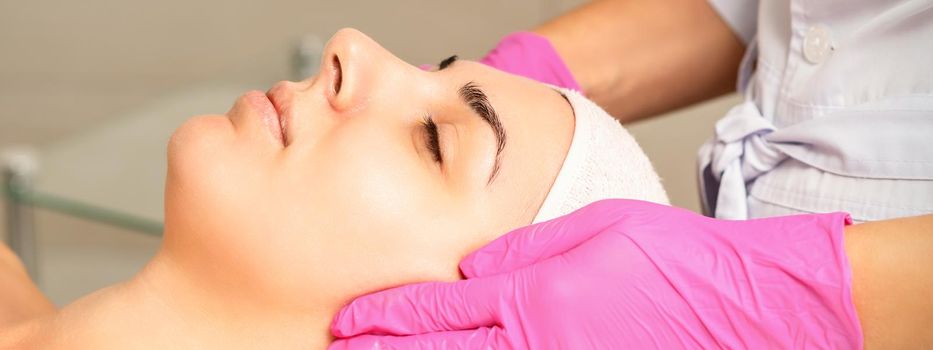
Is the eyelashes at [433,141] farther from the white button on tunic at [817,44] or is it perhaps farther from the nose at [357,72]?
the white button on tunic at [817,44]

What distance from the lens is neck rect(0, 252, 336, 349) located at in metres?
0.94

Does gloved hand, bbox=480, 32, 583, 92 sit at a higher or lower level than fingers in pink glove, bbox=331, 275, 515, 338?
higher

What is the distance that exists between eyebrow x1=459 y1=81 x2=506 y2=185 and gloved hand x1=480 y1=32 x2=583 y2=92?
35 cm

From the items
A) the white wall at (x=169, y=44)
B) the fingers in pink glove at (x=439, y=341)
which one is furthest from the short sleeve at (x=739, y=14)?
the white wall at (x=169, y=44)

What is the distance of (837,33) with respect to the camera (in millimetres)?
1133

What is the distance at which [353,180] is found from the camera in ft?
3.01

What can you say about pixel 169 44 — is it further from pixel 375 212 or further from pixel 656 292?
pixel 656 292

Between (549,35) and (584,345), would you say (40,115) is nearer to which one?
(549,35)

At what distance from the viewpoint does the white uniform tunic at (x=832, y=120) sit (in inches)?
39.9

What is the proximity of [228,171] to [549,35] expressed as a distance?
66 cm

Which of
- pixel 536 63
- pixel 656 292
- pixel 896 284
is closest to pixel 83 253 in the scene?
pixel 536 63

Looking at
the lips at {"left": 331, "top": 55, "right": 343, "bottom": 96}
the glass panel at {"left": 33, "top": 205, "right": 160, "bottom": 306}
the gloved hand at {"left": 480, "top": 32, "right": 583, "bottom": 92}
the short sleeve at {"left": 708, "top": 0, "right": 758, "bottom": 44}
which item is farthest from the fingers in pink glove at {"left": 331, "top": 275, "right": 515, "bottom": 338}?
the glass panel at {"left": 33, "top": 205, "right": 160, "bottom": 306}

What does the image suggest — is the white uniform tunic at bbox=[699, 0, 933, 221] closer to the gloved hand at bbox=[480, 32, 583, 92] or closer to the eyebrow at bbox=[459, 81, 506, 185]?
the gloved hand at bbox=[480, 32, 583, 92]

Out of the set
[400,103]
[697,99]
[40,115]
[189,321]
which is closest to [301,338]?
[189,321]
